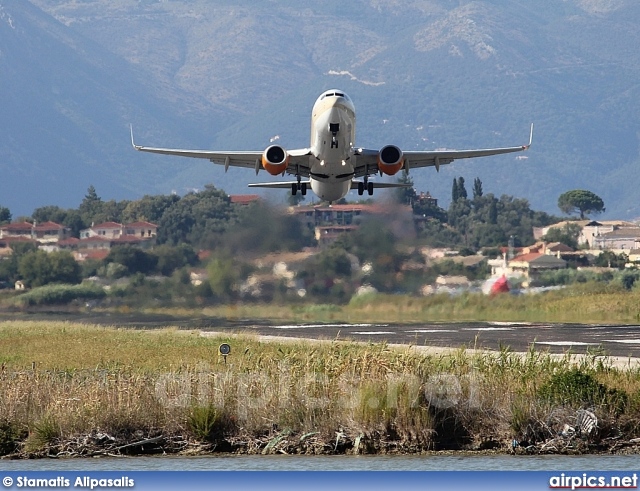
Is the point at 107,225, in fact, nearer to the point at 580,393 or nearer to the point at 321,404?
the point at 321,404

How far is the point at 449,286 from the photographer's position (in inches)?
2692

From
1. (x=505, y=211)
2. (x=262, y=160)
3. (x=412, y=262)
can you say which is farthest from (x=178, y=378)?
(x=505, y=211)

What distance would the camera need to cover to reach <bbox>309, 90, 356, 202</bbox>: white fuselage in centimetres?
4941

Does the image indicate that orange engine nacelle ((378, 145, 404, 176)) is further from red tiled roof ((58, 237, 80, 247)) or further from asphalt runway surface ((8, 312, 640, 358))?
red tiled roof ((58, 237, 80, 247))

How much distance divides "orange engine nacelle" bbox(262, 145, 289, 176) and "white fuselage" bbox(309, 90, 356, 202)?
1334mm

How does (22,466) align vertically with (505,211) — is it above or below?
below

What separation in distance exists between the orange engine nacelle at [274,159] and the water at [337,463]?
2065cm

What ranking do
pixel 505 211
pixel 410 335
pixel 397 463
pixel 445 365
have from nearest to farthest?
1. pixel 397 463
2. pixel 445 365
3. pixel 410 335
4. pixel 505 211

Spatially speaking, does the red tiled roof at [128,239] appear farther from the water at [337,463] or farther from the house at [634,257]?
the house at [634,257]

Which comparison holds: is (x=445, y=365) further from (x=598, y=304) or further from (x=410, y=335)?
(x=598, y=304)

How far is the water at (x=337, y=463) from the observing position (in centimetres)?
3034

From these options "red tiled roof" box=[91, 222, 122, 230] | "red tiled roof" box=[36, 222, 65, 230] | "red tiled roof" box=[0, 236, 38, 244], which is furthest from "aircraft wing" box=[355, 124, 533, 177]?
"red tiled roof" box=[36, 222, 65, 230]

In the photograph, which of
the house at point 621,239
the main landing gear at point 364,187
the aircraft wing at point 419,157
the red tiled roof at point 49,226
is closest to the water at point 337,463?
the aircraft wing at point 419,157

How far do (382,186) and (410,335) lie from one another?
22.9 feet
